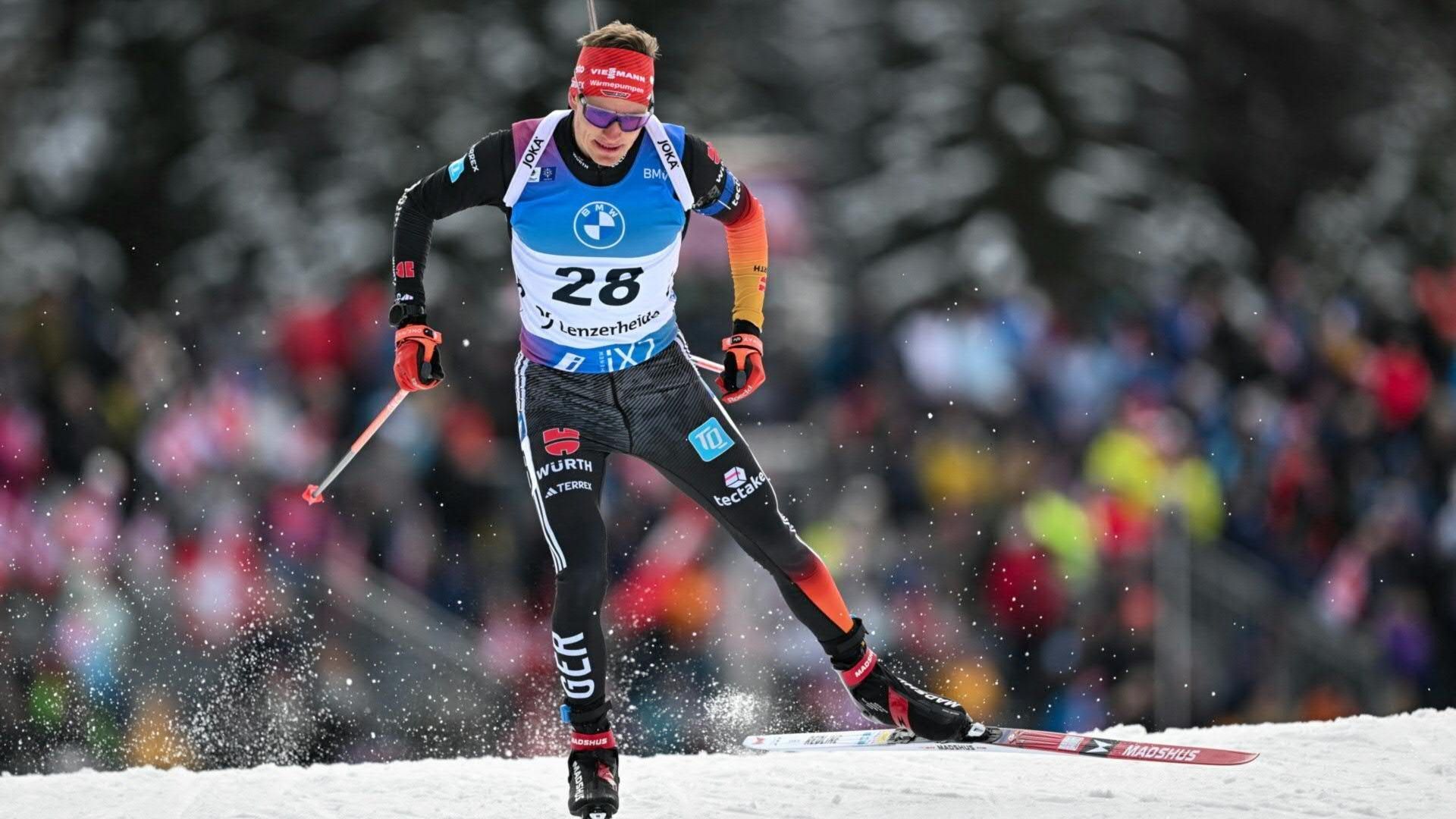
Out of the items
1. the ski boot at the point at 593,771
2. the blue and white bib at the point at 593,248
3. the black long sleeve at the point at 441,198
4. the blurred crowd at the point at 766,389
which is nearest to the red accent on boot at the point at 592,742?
the ski boot at the point at 593,771

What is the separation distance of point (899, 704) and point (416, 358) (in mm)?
1616

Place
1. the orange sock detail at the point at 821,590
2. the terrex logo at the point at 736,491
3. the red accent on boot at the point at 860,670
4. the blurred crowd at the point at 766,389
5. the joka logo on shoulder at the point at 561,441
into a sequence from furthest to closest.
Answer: the blurred crowd at the point at 766,389
the red accent on boot at the point at 860,670
the orange sock detail at the point at 821,590
the terrex logo at the point at 736,491
the joka logo on shoulder at the point at 561,441

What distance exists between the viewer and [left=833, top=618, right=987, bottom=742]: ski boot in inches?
166

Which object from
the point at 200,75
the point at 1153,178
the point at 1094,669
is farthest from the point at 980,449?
the point at 200,75

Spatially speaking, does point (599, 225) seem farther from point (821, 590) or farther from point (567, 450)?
point (821, 590)

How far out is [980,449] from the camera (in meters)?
6.95

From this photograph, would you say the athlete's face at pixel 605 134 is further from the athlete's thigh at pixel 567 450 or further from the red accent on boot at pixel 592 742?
the red accent on boot at pixel 592 742

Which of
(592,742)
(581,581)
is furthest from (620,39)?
(592,742)

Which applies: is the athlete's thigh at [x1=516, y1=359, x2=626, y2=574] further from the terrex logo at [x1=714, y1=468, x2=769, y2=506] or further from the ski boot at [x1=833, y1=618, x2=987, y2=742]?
the ski boot at [x1=833, y1=618, x2=987, y2=742]

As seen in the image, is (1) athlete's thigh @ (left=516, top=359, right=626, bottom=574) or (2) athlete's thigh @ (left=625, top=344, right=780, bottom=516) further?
(2) athlete's thigh @ (left=625, top=344, right=780, bottom=516)

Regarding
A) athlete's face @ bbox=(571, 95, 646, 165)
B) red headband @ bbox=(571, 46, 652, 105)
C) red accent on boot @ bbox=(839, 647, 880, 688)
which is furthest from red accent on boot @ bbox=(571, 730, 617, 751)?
red headband @ bbox=(571, 46, 652, 105)

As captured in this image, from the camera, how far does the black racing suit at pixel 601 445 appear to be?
380cm

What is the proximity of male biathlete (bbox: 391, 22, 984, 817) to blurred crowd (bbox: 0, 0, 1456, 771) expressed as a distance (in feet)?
7.59

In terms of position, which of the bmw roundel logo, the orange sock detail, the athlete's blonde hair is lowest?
the orange sock detail
